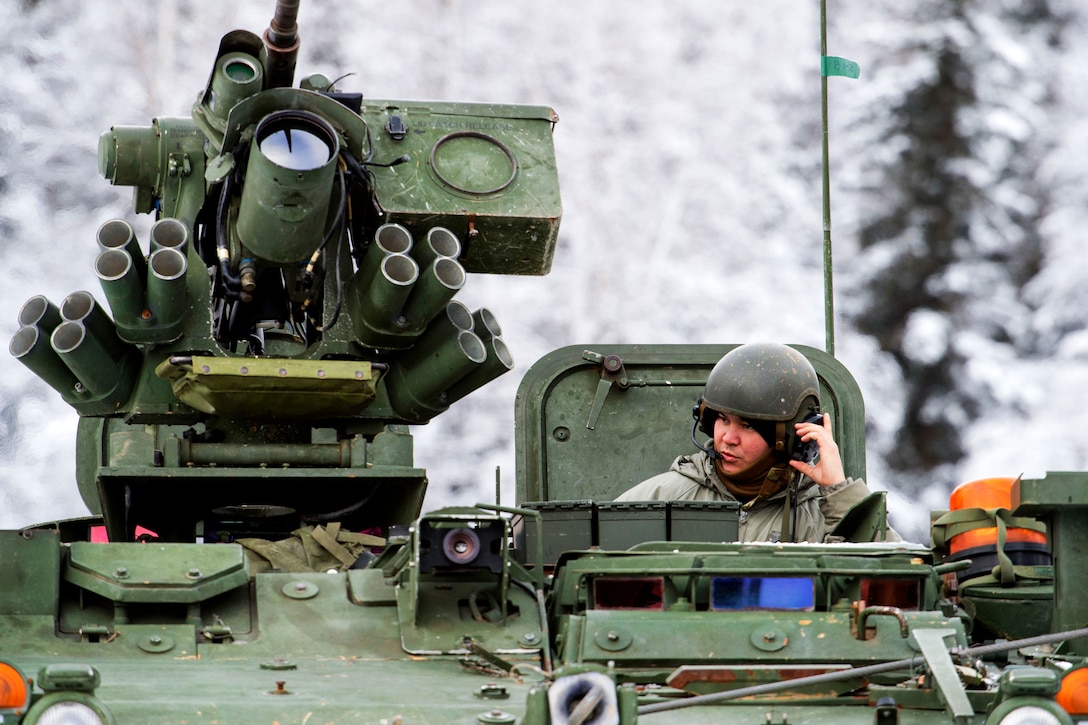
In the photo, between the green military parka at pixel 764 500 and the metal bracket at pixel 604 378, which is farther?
the metal bracket at pixel 604 378

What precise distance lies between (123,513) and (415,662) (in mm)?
2790

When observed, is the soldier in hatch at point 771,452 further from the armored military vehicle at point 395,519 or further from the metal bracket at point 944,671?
the metal bracket at point 944,671

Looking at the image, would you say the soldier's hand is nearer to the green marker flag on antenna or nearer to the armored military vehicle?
the armored military vehicle

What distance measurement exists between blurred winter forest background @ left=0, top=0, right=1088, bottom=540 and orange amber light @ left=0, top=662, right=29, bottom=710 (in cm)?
1222

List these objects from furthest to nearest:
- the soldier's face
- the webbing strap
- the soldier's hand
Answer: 1. the soldier's face
2. the soldier's hand
3. the webbing strap

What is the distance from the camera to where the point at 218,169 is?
29.1 feet

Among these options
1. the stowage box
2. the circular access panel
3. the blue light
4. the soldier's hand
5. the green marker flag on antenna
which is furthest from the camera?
the green marker flag on antenna

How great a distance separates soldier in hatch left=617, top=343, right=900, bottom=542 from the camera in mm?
8117

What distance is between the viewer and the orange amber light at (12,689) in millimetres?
5191

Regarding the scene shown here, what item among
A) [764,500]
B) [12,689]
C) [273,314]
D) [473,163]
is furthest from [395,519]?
[12,689]

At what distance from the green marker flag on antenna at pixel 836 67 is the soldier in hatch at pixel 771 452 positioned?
2.89 m

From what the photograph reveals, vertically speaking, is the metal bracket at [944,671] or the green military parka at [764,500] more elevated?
the green military parka at [764,500]

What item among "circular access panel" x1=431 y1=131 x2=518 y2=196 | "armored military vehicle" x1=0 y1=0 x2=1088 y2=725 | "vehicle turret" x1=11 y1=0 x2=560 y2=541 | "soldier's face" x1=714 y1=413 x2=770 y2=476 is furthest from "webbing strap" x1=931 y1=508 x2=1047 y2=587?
"circular access panel" x1=431 y1=131 x2=518 y2=196

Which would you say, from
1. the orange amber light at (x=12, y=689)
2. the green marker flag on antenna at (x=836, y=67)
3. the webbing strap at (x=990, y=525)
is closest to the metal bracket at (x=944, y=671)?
the webbing strap at (x=990, y=525)
